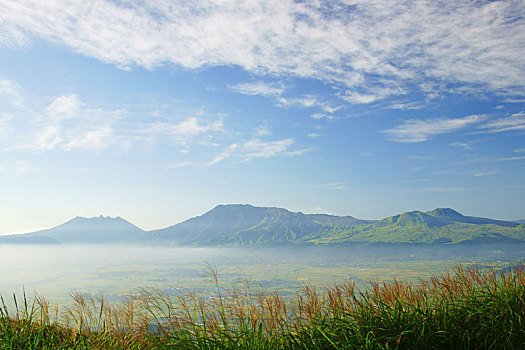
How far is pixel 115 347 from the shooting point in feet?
12.7

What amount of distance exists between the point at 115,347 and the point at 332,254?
18923cm

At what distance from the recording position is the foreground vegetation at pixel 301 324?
3695 millimetres

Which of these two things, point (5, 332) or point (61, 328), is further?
point (61, 328)

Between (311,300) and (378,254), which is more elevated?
(311,300)

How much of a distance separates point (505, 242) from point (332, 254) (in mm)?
78822

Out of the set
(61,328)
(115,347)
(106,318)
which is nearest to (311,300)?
(115,347)

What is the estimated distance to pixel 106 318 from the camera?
4.84 metres

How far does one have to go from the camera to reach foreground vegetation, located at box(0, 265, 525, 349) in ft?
12.1

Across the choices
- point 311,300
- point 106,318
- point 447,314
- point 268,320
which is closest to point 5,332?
point 106,318

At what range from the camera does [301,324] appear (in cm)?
405

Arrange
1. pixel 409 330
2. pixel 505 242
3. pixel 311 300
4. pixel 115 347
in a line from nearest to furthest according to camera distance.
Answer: pixel 409 330 < pixel 115 347 < pixel 311 300 < pixel 505 242

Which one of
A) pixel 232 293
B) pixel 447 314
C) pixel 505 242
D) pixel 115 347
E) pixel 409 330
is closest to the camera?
pixel 409 330

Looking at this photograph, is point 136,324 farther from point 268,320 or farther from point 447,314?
point 447,314

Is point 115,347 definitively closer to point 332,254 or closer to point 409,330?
point 409,330
